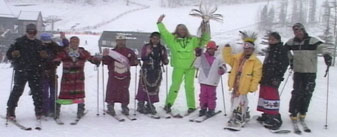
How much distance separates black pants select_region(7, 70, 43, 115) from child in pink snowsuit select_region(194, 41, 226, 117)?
9.71 feet

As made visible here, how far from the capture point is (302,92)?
686cm

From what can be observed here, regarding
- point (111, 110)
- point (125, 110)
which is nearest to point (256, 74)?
point (125, 110)

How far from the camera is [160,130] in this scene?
6328 millimetres

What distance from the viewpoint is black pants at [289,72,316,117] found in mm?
6820

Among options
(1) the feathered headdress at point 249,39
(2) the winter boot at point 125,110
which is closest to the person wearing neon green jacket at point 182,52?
(2) the winter boot at point 125,110

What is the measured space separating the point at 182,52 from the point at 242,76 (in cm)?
148

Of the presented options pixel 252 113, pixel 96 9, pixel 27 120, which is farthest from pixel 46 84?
pixel 96 9

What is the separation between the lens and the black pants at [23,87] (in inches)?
252

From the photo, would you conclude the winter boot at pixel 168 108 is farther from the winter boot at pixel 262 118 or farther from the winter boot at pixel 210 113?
the winter boot at pixel 262 118

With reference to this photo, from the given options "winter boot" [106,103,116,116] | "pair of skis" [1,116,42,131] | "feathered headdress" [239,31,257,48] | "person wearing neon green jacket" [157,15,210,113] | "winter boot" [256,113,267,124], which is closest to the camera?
"pair of skis" [1,116,42,131]

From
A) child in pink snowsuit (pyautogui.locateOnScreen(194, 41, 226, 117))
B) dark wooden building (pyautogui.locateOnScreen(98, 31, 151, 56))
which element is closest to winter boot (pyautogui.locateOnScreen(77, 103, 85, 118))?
child in pink snowsuit (pyautogui.locateOnScreen(194, 41, 226, 117))

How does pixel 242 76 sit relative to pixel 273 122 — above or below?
above

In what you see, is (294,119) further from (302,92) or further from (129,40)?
(129,40)

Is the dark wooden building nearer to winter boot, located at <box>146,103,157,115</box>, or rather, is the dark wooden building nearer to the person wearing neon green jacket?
the person wearing neon green jacket
